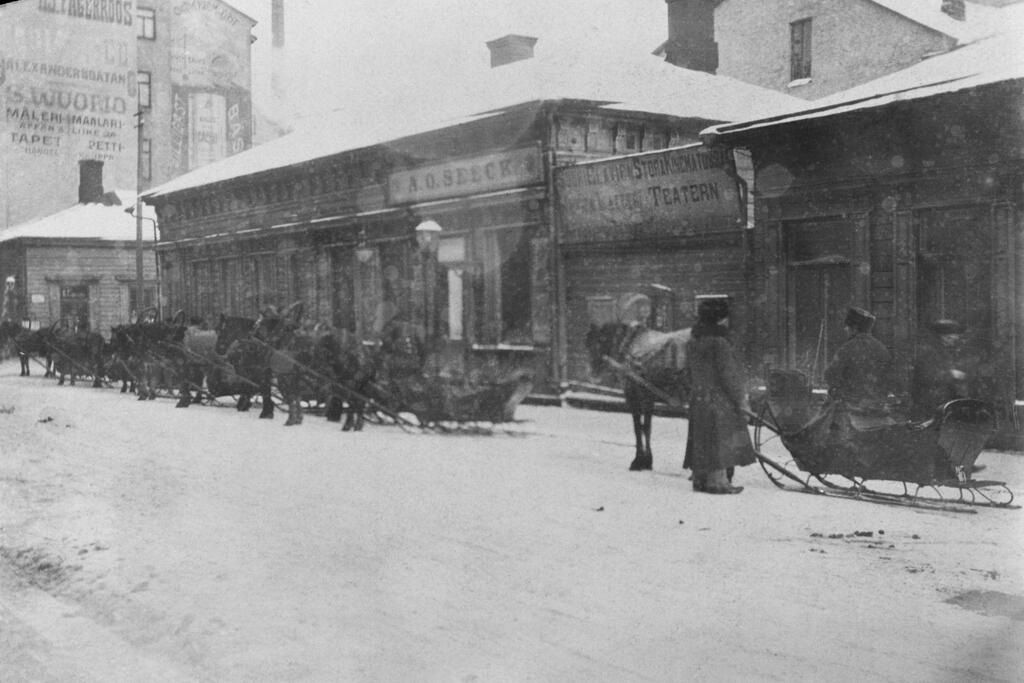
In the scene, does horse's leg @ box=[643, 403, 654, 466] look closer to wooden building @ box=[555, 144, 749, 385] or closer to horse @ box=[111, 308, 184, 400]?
wooden building @ box=[555, 144, 749, 385]

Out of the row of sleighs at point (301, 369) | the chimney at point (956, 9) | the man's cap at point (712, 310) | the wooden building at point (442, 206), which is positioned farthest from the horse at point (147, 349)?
the chimney at point (956, 9)

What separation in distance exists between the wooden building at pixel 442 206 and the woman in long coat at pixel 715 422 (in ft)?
2.56

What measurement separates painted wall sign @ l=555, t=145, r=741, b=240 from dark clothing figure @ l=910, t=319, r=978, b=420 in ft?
4.77

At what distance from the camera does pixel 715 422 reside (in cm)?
563

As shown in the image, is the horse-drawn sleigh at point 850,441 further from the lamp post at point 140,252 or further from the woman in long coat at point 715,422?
the lamp post at point 140,252

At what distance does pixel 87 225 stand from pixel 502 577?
13.8 feet

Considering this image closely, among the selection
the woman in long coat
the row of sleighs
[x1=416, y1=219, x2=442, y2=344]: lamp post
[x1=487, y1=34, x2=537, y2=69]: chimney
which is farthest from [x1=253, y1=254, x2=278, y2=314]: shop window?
the woman in long coat

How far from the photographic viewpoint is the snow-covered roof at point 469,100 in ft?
14.3

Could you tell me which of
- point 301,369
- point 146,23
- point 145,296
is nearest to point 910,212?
point 146,23

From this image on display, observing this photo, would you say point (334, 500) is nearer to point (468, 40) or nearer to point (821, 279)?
point (468, 40)

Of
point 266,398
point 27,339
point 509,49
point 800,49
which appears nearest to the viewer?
point 509,49

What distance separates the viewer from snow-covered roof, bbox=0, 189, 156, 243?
6113 millimetres

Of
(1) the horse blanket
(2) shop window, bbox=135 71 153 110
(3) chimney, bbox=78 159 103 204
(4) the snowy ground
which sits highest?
(2) shop window, bbox=135 71 153 110

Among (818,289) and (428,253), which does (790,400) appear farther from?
(428,253)
